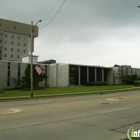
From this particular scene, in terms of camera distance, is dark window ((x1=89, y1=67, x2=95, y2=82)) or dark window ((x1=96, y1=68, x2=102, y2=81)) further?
dark window ((x1=96, y1=68, x2=102, y2=81))

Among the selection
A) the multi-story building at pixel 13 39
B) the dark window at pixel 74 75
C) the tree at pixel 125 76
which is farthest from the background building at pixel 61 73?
the multi-story building at pixel 13 39

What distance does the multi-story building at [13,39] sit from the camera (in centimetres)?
10181

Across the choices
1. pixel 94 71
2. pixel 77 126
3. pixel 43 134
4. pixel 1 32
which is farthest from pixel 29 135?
pixel 1 32

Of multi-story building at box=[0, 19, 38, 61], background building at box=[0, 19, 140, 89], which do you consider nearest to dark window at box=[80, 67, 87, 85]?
background building at box=[0, 19, 140, 89]

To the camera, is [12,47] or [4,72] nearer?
[4,72]

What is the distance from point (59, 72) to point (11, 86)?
43.2 ft

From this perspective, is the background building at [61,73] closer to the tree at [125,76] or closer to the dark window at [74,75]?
the dark window at [74,75]

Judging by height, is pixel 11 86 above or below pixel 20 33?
below

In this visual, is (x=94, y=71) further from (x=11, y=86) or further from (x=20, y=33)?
(x=20, y=33)

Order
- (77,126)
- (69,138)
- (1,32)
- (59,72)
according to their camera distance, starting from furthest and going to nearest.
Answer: (1,32) < (59,72) < (77,126) < (69,138)

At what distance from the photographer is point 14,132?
745 cm

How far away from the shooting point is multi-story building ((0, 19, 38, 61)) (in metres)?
102

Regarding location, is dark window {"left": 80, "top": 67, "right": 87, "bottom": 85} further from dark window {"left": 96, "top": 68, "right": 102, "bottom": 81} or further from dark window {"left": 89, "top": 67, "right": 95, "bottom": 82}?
dark window {"left": 96, "top": 68, "right": 102, "bottom": 81}

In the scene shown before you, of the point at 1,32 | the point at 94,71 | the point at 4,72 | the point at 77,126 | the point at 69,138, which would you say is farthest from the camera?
the point at 1,32
